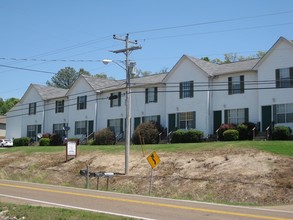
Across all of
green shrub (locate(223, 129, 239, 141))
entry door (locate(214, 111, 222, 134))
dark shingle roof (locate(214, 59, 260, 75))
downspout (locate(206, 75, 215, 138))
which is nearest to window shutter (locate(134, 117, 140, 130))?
downspout (locate(206, 75, 215, 138))

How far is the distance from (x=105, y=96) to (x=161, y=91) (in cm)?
1138

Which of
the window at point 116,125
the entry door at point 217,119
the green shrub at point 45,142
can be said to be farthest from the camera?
the green shrub at point 45,142

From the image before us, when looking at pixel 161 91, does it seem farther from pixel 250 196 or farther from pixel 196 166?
pixel 250 196

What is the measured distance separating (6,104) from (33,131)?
63482 millimetres

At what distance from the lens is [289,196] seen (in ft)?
67.9

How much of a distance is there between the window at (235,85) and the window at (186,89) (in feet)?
13.1

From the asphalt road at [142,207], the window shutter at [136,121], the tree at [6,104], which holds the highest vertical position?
the tree at [6,104]

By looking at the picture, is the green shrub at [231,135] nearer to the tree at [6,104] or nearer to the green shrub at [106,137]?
the green shrub at [106,137]

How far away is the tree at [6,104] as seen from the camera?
379 feet

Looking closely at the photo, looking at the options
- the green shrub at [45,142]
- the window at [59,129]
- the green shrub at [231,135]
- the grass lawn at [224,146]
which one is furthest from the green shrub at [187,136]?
the window at [59,129]

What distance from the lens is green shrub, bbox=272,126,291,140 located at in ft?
110

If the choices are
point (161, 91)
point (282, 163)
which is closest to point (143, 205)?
point (282, 163)

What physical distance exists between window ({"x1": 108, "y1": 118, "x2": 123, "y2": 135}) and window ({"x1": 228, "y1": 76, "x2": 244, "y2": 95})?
1395 cm

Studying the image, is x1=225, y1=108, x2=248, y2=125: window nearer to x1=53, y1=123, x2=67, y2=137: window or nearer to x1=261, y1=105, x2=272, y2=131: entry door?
x1=261, y1=105, x2=272, y2=131: entry door
